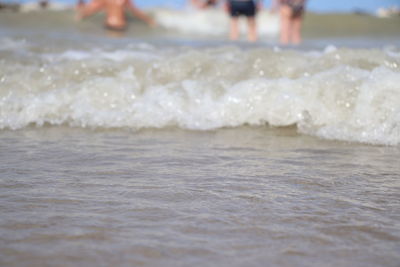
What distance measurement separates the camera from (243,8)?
8.20m

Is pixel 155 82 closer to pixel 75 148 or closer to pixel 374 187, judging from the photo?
pixel 75 148

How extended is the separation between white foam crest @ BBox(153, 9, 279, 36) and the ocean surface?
9972mm

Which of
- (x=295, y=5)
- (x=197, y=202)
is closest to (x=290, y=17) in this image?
(x=295, y=5)

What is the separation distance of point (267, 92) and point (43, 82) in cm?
143

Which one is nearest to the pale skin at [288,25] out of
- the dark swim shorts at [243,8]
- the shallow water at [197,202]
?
the dark swim shorts at [243,8]

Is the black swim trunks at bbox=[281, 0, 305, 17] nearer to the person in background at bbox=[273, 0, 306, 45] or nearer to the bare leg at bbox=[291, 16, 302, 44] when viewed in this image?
the person in background at bbox=[273, 0, 306, 45]

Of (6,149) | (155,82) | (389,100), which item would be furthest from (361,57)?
(6,149)

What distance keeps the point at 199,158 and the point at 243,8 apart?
6.42m

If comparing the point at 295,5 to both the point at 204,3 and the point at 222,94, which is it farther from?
the point at 204,3

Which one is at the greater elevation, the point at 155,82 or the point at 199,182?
the point at 155,82

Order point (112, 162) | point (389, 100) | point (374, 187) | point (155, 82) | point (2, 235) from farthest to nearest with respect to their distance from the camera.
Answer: point (155, 82)
point (389, 100)
point (112, 162)
point (374, 187)
point (2, 235)

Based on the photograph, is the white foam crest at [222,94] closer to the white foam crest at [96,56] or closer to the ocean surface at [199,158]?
the ocean surface at [199,158]

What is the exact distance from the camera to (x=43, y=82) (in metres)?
3.33

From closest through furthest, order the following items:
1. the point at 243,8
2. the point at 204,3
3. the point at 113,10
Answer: the point at 243,8, the point at 113,10, the point at 204,3
